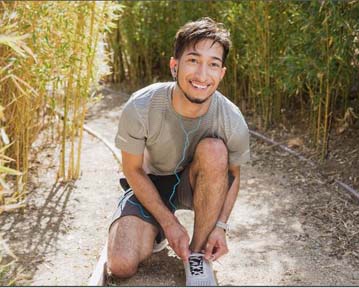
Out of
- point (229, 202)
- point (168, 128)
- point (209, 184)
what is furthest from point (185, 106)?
point (229, 202)

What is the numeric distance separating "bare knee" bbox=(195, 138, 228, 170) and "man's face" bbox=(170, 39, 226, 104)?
172 millimetres

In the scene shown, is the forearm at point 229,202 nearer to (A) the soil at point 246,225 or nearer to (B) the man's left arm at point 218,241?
(B) the man's left arm at point 218,241

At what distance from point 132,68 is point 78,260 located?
4.09 m

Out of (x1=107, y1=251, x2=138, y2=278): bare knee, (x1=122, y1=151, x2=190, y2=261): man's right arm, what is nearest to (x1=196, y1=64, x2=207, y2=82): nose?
(x1=122, y1=151, x2=190, y2=261): man's right arm

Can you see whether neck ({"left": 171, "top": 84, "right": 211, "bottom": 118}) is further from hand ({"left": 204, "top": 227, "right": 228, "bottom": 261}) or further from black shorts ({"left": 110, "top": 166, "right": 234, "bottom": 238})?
hand ({"left": 204, "top": 227, "right": 228, "bottom": 261})

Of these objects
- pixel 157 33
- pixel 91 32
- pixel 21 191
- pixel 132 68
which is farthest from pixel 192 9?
pixel 21 191

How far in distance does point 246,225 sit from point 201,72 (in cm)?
109

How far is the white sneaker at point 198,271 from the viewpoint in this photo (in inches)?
99.5

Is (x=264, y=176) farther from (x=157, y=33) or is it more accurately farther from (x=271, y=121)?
(x=157, y=33)

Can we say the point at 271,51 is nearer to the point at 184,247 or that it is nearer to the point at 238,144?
the point at 238,144

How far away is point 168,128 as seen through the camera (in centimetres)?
270

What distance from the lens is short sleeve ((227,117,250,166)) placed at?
271 centimetres

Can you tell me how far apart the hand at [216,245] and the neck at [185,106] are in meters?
0.48

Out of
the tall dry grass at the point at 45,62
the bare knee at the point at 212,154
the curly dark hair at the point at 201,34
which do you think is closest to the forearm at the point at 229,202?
the bare knee at the point at 212,154
